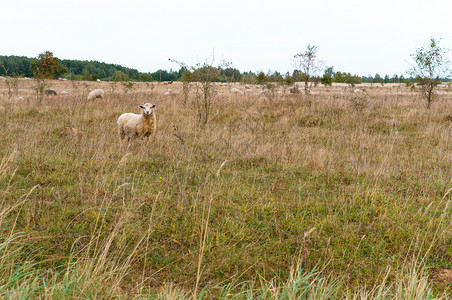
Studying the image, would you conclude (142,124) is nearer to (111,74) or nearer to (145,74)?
(145,74)

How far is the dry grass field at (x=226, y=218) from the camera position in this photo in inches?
99.8

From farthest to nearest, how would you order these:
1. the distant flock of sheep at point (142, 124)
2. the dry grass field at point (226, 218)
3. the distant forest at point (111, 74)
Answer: the distant forest at point (111, 74) → the distant flock of sheep at point (142, 124) → the dry grass field at point (226, 218)

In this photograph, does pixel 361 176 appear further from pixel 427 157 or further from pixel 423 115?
pixel 423 115

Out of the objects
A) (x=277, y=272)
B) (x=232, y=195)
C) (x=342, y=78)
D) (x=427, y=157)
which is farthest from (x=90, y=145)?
(x=342, y=78)

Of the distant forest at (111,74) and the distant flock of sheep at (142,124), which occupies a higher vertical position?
the distant forest at (111,74)

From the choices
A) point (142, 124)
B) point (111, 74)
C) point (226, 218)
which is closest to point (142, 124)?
point (142, 124)

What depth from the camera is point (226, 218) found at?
367 cm

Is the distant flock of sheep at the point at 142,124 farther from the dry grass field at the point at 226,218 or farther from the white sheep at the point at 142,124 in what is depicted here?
the dry grass field at the point at 226,218

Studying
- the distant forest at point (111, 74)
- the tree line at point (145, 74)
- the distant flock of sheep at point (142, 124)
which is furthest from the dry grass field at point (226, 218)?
the distant forest at point (111, 74)

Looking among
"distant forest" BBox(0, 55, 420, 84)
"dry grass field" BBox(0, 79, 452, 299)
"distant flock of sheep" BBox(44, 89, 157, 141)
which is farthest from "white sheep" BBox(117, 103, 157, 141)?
"distant forest" BBox(0, 55, 420, 84)

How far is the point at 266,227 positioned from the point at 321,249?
2.23 ft

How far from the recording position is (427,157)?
6887mm

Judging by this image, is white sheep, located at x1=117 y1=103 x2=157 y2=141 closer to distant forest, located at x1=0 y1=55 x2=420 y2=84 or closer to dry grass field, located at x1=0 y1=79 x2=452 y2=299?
dry grass field, located at x1=0 y1=79 x2=452 y2=299

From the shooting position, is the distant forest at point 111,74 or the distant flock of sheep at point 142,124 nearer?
the distant flock of sheep at point 142,124
